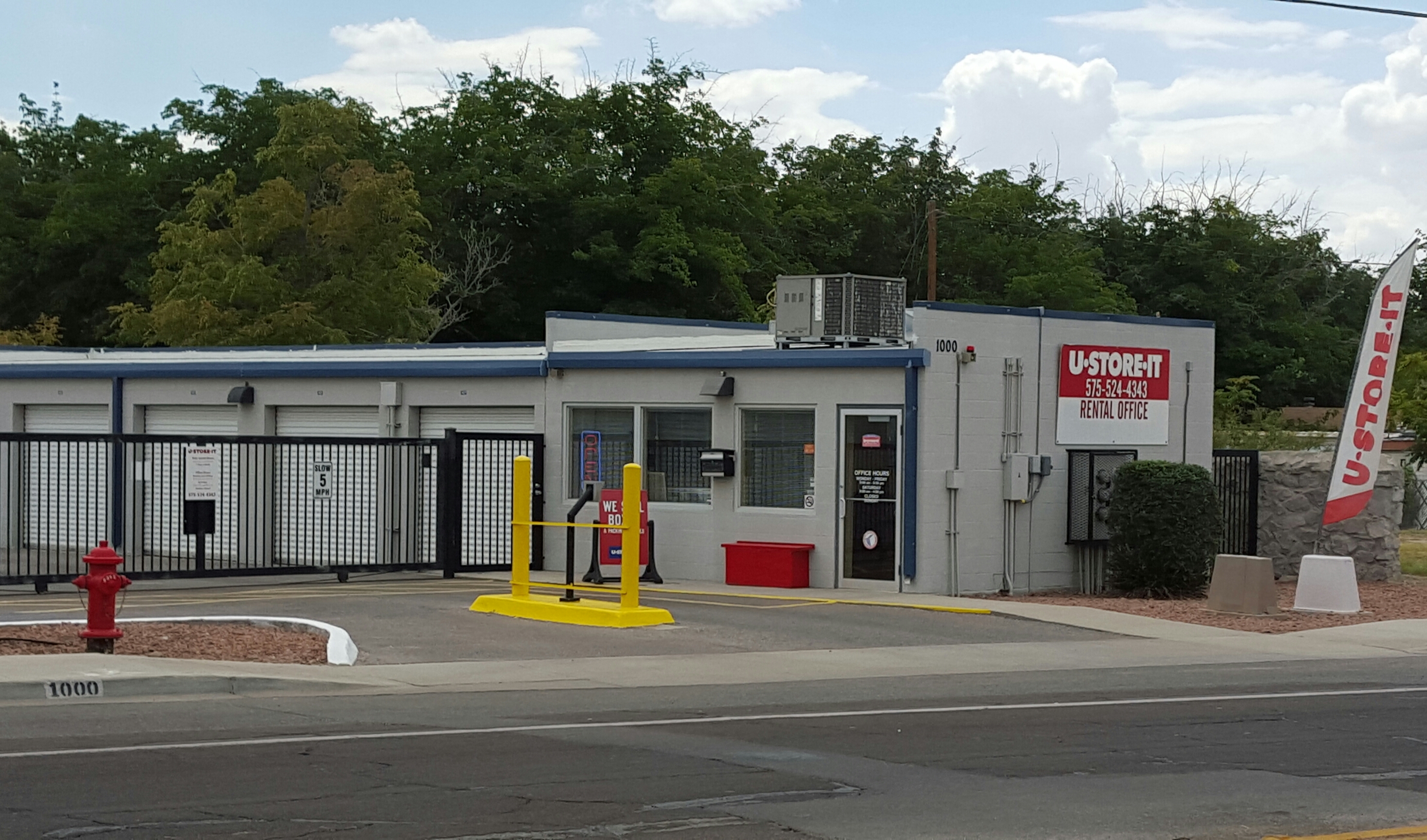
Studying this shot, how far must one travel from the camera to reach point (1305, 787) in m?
9.58

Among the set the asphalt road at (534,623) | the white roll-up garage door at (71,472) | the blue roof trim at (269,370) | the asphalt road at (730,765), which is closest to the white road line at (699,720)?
the asphalt road at (730,765)

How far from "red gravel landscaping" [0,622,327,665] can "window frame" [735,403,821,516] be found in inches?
309

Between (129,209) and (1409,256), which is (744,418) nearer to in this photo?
(1409,256)

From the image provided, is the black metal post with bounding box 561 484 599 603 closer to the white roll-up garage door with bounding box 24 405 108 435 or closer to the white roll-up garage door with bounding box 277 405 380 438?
the white roll-up garage door with bounding box 277 405 380 438

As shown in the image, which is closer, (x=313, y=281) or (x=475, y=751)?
(x=475, y=751)

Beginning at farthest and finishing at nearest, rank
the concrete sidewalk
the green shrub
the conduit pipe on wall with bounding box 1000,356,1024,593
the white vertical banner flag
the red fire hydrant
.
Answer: the white vertical banner flag → the conduit pipe on wall with bounding box 1000,356,1024,593 → the green shrub → the red fire hydrant → the concrete sidewalk

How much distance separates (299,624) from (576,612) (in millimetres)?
2942

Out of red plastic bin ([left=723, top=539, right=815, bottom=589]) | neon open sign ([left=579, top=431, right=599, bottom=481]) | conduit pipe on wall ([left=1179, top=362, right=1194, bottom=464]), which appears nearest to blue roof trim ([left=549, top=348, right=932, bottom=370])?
neon open sign ([left=579, top=431, right=599, bottom=481])

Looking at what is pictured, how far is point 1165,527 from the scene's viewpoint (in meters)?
21.7

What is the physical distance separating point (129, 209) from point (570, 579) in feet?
151

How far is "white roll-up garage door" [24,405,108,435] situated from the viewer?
2961 centimetres

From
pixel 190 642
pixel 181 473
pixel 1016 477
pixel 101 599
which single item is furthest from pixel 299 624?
pixel 1016 477

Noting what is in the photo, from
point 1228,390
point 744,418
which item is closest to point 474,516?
point 744,418

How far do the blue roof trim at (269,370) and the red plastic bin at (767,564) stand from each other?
4271 mm
